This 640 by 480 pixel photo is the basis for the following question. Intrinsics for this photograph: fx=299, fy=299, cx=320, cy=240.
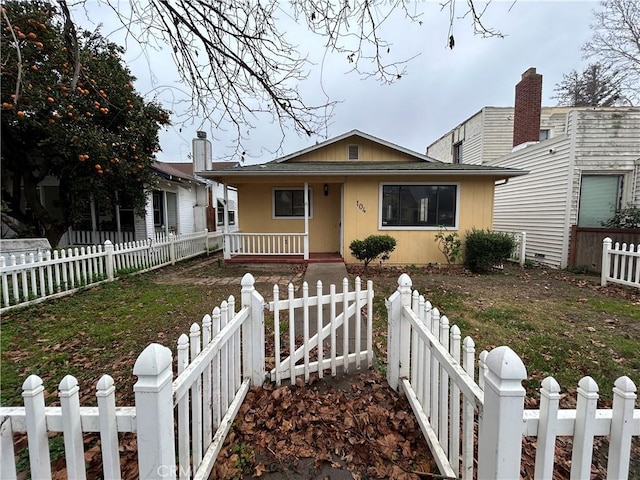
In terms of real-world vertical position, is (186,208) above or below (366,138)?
below

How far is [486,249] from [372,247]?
3.28 m

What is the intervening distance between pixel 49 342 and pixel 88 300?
2228mm

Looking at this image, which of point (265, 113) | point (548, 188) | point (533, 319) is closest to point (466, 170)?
point (548, 188)

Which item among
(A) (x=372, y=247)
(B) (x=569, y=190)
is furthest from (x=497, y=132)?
(A) (x=372, y=247)

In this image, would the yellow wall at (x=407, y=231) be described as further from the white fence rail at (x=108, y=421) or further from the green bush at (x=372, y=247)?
the white fence rail at (x=108, y=421)

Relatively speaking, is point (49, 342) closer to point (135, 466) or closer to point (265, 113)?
point (135, 466)

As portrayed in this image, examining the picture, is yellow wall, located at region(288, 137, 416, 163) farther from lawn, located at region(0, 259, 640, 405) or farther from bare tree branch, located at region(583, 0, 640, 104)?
bare tree branch, located at region(583, 0, 640, 104)

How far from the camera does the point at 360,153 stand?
Answer: 11.9 m

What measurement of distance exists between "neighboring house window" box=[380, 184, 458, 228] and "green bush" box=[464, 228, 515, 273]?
1.00 meters

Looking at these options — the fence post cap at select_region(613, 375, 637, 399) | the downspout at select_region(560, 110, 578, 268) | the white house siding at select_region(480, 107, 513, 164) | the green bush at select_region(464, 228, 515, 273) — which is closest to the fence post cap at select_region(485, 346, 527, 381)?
the fence post cap at select_region(613, 375, 637, 399)

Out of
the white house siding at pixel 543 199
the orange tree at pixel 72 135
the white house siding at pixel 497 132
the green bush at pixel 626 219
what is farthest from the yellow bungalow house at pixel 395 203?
the white house siding at pixel 497 132

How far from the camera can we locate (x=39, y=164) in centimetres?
930

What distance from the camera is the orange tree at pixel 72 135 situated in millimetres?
7324

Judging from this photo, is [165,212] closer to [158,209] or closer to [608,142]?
[158,209]
